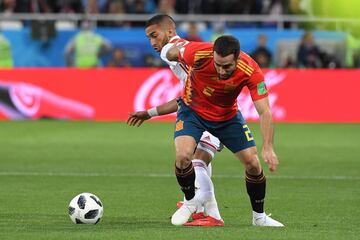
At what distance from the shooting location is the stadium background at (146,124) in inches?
398

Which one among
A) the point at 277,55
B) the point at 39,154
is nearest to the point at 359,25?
the point at 277,55

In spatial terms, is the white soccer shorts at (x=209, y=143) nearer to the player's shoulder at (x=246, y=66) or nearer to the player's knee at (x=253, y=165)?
the player's knee at (x=253, y=165)

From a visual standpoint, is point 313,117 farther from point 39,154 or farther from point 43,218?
point 43,218

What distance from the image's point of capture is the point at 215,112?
31.2 feet

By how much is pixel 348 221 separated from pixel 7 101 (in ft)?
47.4

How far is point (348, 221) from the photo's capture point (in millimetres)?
9703

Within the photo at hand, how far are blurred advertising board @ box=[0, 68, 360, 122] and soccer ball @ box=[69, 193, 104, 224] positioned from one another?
13.0 meters

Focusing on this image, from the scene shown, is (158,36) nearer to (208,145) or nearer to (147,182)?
(208,145)

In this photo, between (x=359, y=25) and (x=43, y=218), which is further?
(x=359, y=25)

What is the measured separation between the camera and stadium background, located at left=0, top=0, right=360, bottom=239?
10.1 m

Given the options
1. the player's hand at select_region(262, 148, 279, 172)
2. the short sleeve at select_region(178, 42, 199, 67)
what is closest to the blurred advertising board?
the short sleeve at select_region(178, 42, 199, 67)

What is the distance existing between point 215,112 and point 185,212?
38.6 inches

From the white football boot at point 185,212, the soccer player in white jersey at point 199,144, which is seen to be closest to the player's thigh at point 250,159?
the soccer player in white jersey at point 199,144

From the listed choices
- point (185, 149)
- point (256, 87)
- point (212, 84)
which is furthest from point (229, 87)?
point (185, 149)
